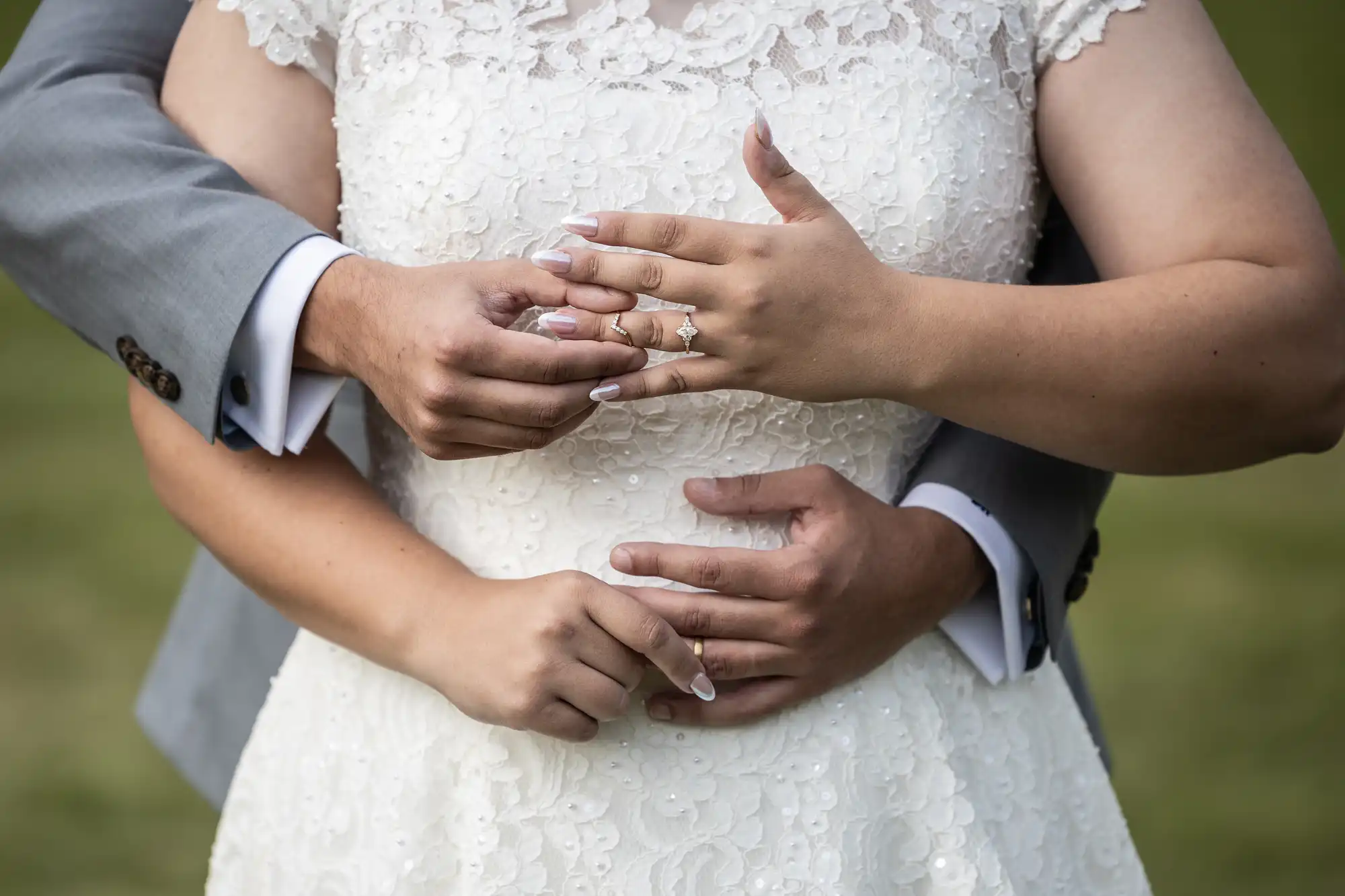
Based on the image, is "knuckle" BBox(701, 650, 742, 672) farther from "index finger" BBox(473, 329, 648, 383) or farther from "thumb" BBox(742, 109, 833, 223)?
"thumb" BBox(742, 109, 833, 223)

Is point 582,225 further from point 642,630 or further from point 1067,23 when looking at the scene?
point 1067,23

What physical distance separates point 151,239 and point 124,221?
0.04 m

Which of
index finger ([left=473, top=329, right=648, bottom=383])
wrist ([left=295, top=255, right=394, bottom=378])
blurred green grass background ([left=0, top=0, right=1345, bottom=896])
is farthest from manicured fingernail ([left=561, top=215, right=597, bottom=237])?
blurred green grass background ([left=0, top=0, right=1345, bottom=896])

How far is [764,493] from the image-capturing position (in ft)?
4.74

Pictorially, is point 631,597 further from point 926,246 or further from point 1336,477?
point 1336,477

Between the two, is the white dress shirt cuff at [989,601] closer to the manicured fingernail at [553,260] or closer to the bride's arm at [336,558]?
the bride's arm at [336,558]

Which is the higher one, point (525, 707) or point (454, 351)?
point (454, 351)

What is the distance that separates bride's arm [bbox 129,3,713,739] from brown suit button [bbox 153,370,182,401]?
0.10m

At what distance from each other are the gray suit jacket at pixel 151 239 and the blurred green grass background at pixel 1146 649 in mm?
2598

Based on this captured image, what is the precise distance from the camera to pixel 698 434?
58.5 inches

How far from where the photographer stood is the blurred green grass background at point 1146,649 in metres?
3.90

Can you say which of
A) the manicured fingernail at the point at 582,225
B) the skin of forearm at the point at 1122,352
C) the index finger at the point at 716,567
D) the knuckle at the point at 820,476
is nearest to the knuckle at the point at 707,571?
the index finger at the point at 716,567

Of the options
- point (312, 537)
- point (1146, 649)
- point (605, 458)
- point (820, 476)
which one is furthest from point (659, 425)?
point (1146, 649)

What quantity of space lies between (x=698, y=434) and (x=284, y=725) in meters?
0.61
